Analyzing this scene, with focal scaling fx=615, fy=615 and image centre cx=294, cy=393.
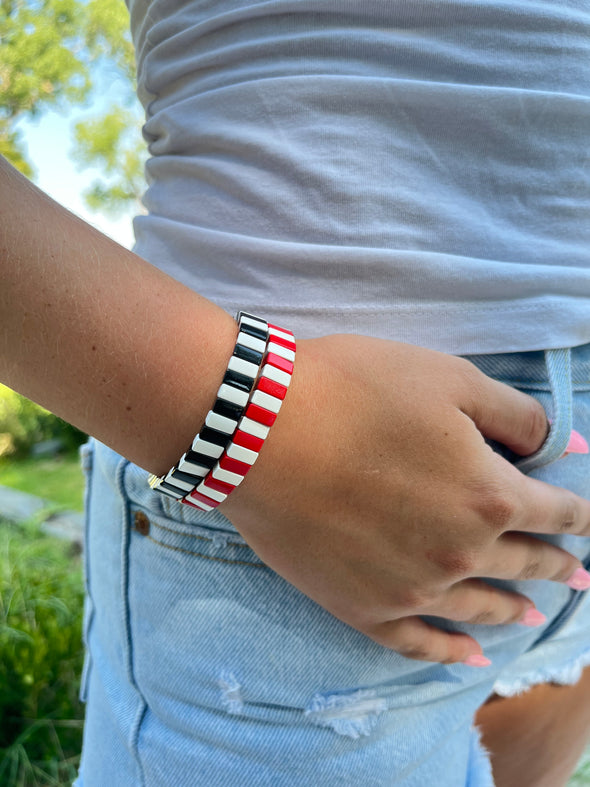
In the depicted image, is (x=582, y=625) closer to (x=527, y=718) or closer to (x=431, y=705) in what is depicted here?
(x=527, y=718)

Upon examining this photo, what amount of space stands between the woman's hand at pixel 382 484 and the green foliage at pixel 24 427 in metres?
7.24

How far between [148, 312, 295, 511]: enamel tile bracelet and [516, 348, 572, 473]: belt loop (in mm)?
310

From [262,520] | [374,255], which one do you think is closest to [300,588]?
[262,520]

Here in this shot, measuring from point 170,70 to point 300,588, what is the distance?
645 mm

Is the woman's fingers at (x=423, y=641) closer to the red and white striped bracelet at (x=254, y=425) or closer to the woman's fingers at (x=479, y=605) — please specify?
the woman's fingers at (x=479, y=605)

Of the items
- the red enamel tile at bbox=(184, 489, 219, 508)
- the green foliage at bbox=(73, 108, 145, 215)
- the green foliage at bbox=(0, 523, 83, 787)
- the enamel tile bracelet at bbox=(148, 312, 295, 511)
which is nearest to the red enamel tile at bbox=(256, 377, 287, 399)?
the enamel tile bracelet at bbox=(148, 312, 295, 511)

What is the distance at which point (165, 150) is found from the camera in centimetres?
81

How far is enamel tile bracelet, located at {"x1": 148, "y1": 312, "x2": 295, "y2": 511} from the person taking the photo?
1.79ft

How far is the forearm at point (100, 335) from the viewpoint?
503 millimetres

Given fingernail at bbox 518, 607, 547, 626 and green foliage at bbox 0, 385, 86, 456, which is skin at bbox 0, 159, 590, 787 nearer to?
fingernail at bbox 518, 607, 547, 626

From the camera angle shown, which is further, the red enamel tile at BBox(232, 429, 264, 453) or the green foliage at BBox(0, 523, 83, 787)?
the green foliage at BBox(0, 523, 83, 787)

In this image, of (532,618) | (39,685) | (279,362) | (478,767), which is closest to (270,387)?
(279,362)

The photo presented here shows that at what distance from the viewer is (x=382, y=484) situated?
581 millimetres

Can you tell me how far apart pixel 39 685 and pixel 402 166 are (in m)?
2.51
